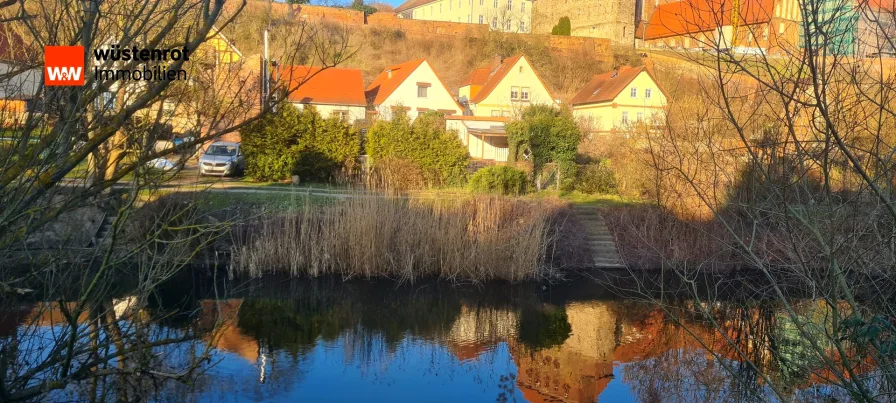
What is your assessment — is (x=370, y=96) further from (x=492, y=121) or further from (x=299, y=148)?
(x=299, y=148)

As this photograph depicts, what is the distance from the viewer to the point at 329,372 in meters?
9.63

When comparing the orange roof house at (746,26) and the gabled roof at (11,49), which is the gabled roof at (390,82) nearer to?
the gabled roof at (11,49)

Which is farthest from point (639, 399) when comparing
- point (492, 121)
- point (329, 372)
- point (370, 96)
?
point (370, 96)

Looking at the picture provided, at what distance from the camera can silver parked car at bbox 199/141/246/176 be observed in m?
21.8

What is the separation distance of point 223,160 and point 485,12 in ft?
177

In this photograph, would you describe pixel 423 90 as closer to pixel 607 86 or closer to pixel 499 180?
pixel 607 86

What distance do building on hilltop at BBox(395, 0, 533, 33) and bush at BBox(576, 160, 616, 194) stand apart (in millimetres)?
47475

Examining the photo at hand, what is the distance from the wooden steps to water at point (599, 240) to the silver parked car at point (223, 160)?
1093 centimetres

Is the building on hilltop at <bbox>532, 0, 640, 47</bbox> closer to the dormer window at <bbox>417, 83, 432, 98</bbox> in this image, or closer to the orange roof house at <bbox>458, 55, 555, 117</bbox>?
the orange roof house at <bbox>458, 55, 555, 117</bbox>

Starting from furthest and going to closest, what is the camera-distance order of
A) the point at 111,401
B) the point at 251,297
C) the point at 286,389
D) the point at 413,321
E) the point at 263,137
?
1. the point at 263,137
2. the point at 251,297
3. the point at 413,321
4. the point at 286,389
5. the point at 111,401

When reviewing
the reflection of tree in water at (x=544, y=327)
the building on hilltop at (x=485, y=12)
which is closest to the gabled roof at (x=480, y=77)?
the building on hilltop at (x=485, y=12)

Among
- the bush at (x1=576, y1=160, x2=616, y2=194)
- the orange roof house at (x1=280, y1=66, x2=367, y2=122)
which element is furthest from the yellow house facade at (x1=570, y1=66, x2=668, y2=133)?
the bush at (x1=576, y1=160, x2=616, y2=194)

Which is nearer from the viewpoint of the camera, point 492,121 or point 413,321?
point 413,321

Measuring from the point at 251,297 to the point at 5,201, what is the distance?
30.0ft
